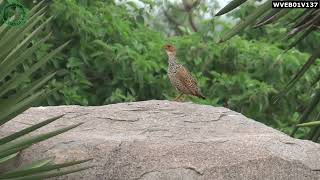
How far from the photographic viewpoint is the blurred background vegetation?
658cm

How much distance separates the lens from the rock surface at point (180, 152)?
3889 millimetres

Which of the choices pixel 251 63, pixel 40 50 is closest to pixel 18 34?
pixel 40 50

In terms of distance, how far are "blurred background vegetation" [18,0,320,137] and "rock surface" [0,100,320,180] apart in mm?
1947

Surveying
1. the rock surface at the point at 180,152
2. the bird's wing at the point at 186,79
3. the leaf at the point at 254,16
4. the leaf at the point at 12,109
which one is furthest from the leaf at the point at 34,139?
the bird's wing at the point at 186,79

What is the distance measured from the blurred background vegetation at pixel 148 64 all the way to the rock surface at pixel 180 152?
195cm

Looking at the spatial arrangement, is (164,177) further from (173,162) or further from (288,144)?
(288,144)

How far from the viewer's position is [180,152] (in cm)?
399

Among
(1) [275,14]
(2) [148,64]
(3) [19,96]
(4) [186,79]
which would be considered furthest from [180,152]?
(2) [148,64]

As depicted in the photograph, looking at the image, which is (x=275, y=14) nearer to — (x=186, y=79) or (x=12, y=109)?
(x=12, y=109)

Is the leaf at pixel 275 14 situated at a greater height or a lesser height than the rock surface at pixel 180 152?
greater

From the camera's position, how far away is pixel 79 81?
653 centimetres

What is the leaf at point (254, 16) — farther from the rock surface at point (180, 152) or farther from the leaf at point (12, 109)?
the rock surface at point (180, 152)

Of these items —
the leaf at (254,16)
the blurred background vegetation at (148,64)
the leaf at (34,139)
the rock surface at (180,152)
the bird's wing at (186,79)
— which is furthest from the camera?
the blurred background vegetation at (148,64)

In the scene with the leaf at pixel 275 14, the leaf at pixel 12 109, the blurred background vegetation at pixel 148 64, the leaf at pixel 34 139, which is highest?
the leaf at pixel 275 14
